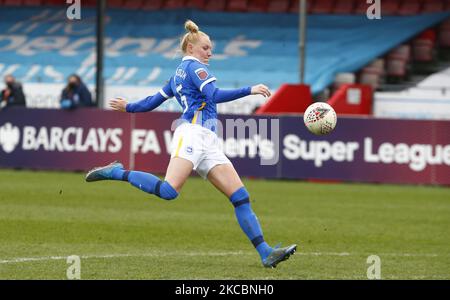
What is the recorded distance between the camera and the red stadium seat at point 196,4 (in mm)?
35938

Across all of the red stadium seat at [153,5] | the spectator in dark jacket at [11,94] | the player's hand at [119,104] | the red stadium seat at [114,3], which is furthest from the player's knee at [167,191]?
the red stadium seat at [114,3]

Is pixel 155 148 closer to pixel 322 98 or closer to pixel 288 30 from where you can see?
pixel 322 98

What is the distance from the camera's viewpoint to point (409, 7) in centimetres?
3350

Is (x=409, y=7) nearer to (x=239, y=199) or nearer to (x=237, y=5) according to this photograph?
(x=237, y=5)

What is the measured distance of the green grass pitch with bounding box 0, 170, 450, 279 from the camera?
32.2 ft

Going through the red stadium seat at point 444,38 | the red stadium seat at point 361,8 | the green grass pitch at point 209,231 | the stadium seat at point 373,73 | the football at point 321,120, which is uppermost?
the red stadium seat at point 361,8

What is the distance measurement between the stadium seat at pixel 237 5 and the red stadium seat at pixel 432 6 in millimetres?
5591

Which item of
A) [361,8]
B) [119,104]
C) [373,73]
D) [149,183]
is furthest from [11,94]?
[149,183]

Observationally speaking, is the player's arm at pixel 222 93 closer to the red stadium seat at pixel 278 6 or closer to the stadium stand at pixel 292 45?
the stadium stand at pixel 292 45

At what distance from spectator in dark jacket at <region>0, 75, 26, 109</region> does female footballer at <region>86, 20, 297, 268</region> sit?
13348 millimetres

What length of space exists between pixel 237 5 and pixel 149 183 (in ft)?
85.1
